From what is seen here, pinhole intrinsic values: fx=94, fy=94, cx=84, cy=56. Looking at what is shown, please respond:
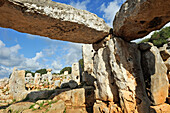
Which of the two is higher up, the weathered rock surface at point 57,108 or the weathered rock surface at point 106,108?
the weathered rock surface at point 106,108

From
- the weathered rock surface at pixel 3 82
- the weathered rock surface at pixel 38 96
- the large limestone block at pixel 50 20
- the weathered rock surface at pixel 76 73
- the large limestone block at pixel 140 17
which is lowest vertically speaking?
the weathered rock surface at pixel 38 96

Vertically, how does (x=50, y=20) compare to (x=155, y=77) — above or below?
above

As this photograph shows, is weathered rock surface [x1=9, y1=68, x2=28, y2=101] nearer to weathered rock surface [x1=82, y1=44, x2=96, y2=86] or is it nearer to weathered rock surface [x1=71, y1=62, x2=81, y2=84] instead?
weathered rock surface [x1=71, y1=62, x2=81, y2=84]

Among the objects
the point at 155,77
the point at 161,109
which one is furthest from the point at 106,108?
the point at 155,77

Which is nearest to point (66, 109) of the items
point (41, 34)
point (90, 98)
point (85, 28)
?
point (90, 98)

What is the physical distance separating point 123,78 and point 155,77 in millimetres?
886

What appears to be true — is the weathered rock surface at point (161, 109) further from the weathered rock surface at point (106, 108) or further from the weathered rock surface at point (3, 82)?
the weathered rock surface at point (3, 82)

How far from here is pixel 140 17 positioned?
2.48m

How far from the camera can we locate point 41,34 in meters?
3.47

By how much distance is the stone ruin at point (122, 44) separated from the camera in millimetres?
2373

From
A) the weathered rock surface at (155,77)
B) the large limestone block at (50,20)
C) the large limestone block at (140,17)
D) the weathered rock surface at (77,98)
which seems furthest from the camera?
the weathered rock surface at (77,98)

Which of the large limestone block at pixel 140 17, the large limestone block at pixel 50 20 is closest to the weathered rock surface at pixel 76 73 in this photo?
the large limestone block at pixel 50 20

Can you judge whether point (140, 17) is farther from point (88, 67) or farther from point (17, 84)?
point (17, 84)

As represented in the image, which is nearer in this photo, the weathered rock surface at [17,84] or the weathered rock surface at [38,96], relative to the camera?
the weathered rock surface at [38,96]
